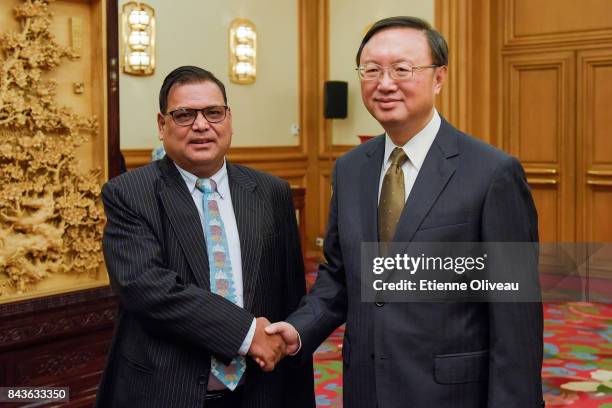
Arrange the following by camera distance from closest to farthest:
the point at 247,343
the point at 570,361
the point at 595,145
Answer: the point at 247,343 < the point at 570,361 < the point at 595,145

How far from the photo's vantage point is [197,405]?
84.8 inches

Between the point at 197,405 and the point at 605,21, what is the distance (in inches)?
247

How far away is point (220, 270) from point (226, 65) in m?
6.12

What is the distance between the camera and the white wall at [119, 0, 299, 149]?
23.8 feet

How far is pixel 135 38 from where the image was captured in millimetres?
7113

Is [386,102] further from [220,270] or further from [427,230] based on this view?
[220,270]

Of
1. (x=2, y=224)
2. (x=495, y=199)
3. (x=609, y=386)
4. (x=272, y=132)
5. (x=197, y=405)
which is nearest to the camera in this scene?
(x=495, y=199)

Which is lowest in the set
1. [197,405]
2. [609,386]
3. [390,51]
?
[609,386]

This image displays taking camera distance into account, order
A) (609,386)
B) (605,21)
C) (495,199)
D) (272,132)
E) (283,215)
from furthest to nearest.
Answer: (272,132)
(605,21)
(609,386)
(283,215)
(495,199)

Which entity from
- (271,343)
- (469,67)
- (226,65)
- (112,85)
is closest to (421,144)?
(271,343)

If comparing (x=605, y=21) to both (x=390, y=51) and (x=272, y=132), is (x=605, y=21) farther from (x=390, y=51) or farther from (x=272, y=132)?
(x=390, y=51)

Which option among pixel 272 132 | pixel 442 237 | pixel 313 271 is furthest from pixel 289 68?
pixel 442 237

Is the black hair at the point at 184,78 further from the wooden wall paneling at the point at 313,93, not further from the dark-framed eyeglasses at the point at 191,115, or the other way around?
the wooden wall paneling at the point at 313,93

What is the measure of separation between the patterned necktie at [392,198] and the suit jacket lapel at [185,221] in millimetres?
537
